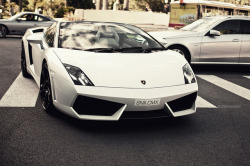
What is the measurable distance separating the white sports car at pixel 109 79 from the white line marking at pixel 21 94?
47 cm

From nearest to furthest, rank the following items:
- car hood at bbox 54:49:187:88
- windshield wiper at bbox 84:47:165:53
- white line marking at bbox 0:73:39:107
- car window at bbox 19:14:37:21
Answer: car hood at bbox 54:49:187:88
windshield wiper at bbox 84:47:165:53
white line marking at bbox 0:73:39:107
car window at bbox 19:14:37:21

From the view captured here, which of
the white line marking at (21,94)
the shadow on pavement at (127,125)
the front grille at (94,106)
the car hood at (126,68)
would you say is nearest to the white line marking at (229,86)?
the shadow on pavement at (127,125)

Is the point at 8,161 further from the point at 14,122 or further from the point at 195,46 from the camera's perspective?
the point at 195,46

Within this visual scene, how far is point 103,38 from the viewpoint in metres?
5.31

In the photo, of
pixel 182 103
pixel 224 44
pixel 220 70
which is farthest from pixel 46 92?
pixel 220 70

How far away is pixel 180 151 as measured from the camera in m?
3.74

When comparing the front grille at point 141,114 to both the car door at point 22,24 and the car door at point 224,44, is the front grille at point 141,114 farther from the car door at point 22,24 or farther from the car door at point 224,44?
the car door at point 22,24

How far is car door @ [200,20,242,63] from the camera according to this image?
9.34m

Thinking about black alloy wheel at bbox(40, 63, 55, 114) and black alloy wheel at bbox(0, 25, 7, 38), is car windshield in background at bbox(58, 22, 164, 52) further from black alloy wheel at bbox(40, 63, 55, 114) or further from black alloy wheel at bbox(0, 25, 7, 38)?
black alloy wheel at bbox(0, 25, 7, 38)

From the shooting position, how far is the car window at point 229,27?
9.66 metres

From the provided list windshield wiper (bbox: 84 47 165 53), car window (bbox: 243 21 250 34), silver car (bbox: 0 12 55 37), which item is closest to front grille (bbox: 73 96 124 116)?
windshield wiper (bbox: 84 47 165 53)

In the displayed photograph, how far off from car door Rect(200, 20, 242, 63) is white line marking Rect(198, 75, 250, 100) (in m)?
0.70

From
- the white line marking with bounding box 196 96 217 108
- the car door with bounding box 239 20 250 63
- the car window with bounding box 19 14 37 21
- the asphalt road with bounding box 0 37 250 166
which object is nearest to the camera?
the asphalt road with bounding box 0 37 250 166

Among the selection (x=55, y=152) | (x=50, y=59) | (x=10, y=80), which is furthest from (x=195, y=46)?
(x=55, y=152)
